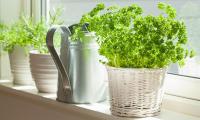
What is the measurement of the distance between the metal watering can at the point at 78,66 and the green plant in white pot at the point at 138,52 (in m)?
0.11

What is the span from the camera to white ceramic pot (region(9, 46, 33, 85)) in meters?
1.41

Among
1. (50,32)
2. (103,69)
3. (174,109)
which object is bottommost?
(174,109)

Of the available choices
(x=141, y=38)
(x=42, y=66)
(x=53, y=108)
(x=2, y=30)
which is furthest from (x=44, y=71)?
(x=141, y=38)

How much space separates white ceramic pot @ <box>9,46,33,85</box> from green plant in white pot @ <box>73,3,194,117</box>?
48cm

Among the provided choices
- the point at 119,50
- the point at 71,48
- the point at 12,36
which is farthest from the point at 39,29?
the point at 119,50

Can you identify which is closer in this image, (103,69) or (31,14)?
(103,69)

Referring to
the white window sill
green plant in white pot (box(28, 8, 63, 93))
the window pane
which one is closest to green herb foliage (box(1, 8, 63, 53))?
green plant in white pot (box(28, 8, 63, 93))

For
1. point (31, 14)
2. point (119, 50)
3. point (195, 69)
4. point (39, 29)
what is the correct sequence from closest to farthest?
point (119, 50)
point (195, 69)
point (39, 29)
point (31, 14)

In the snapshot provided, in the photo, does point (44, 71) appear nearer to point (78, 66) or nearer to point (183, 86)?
point (78, 66)

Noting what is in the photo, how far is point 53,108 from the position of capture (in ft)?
4.11

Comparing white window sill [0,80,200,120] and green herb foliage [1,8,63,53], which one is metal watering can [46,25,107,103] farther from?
green herb foliage [1,8,63,53]

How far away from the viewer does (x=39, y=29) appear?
4.35 ft

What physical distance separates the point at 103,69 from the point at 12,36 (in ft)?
1.42

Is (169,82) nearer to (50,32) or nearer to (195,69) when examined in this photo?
(195,69)
